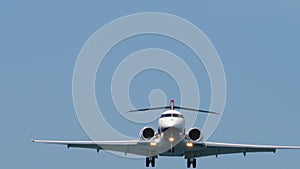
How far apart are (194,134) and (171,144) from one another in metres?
3.29

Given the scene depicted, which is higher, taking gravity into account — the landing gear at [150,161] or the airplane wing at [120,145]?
the airplane wing at [120,145]

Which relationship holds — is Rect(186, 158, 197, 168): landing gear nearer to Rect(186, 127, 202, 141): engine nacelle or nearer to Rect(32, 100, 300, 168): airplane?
Rect(32, 100, 300, 168): airplane

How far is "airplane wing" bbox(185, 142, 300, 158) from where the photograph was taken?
6656 centimetres

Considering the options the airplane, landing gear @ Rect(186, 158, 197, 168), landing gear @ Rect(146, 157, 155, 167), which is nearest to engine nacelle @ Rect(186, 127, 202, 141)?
the airplane

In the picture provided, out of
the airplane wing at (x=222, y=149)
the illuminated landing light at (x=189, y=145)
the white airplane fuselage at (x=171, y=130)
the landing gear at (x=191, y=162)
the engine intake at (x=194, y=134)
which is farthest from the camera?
the landing gear at (x=191, y=162)

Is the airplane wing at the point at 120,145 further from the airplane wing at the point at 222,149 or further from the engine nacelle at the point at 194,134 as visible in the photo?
the airplane wing at the point at 222,149

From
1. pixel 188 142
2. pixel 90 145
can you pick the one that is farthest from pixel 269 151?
pixel 90 145

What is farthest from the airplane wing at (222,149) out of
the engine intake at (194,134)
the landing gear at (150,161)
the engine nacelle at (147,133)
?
the engine nacelle at (147,133)

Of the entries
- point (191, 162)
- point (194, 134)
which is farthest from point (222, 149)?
point (194, 134)

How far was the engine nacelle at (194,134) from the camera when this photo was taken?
6626 centimetres

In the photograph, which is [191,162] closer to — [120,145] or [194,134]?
[194,134]

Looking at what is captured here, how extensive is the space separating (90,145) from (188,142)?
26.8ft

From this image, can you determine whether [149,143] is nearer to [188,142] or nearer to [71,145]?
[188,142]

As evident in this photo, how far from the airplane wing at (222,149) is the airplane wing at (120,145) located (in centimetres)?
284
